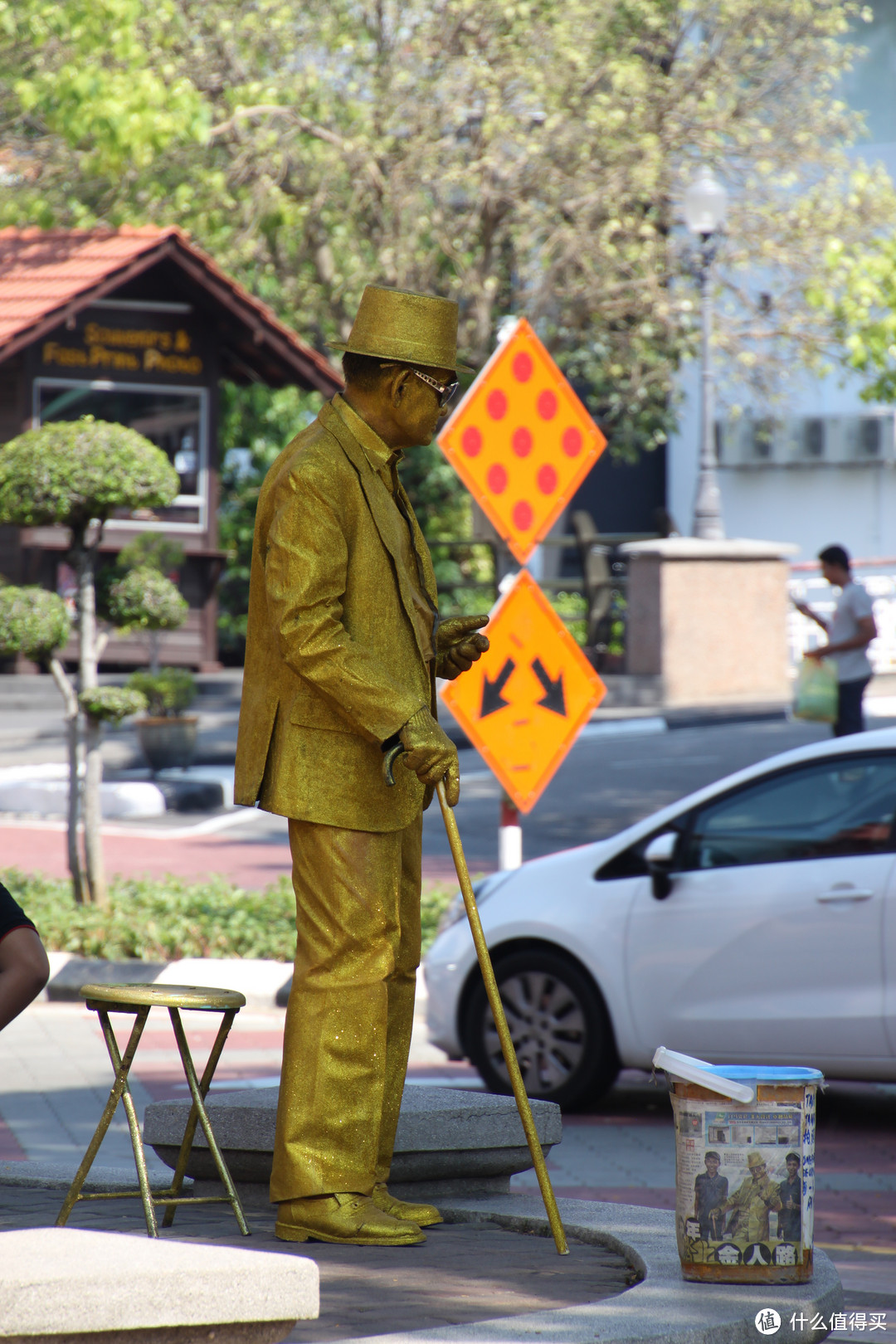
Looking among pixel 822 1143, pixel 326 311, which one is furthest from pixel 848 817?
pixel 326 311

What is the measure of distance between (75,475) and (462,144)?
40.7 ft

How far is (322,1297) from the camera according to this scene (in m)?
4.02

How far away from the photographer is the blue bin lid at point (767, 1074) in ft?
13.8

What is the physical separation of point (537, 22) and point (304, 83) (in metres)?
2.68

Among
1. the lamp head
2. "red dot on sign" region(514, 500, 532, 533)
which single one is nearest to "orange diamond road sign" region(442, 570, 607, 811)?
"red dot on sign" region(514, 500, 532, 533)

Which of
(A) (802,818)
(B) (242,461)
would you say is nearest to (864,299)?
(B) (242,461)

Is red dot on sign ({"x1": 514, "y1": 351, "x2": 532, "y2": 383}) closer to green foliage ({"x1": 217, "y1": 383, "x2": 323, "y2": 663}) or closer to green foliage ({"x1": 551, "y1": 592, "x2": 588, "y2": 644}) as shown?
green foliage ({"x1": 551, "y1": 592, "x2": 588, "y2": 644})

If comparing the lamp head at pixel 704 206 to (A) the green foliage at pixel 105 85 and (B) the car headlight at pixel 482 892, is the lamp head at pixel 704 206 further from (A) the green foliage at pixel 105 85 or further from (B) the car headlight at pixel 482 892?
(B) the car headlight at pixel 482 892

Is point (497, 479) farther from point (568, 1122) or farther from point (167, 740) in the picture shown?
point (167, 740)

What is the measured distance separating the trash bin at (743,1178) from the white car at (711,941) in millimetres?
3067

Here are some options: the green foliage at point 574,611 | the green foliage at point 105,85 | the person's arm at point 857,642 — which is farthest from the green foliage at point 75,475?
the green foliage at point 574,611

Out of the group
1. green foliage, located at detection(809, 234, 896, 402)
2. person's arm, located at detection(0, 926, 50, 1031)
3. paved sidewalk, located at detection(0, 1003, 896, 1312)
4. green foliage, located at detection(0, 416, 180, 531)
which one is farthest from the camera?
green foliage, located at detection(809, 234, 896, 402)

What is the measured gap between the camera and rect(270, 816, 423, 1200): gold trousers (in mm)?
4449

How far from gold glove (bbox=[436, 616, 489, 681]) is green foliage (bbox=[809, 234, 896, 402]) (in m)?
18.7
